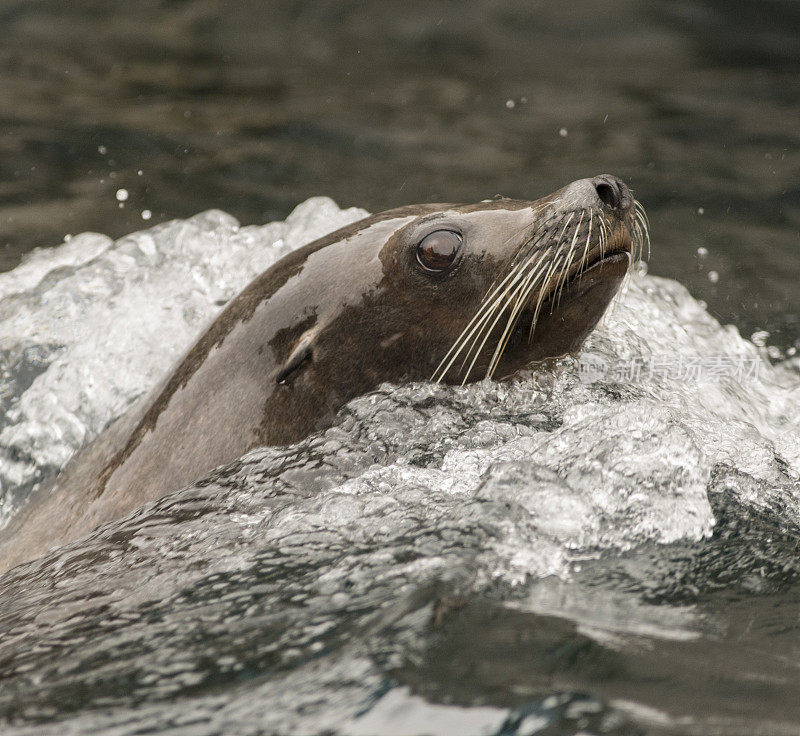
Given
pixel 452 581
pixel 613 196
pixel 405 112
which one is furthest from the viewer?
pixel 405 112

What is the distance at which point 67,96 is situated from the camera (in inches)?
356

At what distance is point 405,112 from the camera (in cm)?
890

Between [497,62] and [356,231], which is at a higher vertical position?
[497,62]

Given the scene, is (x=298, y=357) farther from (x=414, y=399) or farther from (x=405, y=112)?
(x=405, y=112)

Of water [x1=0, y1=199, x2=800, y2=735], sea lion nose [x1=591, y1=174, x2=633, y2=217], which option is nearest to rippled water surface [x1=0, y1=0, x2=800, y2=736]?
water [x1=0, y1=199, x2=800, y2=735]

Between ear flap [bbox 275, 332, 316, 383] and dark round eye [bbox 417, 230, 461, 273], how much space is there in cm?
48

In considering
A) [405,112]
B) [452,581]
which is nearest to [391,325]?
[452,581]

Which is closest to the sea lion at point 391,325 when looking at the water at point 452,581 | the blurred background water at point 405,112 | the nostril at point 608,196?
the nostril at point 608,196

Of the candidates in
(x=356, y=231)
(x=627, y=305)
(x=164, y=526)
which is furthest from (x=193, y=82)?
(x=164, y=526)

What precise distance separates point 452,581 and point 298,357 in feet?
4.24

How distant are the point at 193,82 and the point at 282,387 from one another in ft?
19.4

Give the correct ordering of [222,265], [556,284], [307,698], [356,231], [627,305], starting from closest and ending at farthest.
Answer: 1. [307,698]
2. [556,284]
3. [356,231]
4. [627,305]
5. [222,265]

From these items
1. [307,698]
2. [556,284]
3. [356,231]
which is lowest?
[307,698]

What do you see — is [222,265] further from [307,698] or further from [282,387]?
[307,698]
